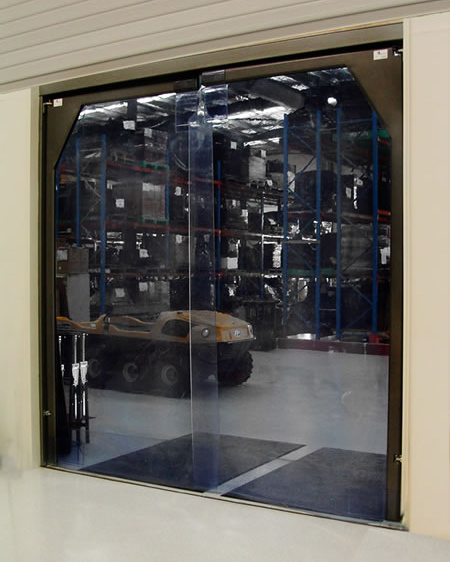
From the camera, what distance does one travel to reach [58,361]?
4531 millimetres

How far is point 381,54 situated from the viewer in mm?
3482

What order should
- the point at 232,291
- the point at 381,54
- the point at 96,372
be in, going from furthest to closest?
the point at 96,372 → the point at 232,291 → the point at 381,54

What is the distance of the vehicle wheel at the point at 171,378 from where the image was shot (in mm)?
4180

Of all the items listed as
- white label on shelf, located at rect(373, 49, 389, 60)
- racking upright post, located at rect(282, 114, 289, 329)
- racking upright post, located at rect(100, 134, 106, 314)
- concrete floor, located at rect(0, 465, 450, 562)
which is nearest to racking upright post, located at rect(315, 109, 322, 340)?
racking upright post, located at rect(282, 114, 289, 329)

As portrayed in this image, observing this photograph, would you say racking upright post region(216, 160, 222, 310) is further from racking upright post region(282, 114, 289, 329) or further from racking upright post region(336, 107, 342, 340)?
racking upright post region(336, 107, 342, 340)

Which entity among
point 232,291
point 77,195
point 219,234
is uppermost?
point 77,195

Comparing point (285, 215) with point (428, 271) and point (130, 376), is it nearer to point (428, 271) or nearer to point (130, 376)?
point (428, 271)

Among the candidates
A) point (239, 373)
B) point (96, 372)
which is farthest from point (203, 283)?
point (96, 372)

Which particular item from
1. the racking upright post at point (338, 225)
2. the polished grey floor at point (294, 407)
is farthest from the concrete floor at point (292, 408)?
the racking upright post at point (338, 225)

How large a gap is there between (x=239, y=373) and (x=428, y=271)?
4.27 feet

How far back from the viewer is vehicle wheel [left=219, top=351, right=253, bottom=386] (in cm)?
396

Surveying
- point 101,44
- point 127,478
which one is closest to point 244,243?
point 101,44

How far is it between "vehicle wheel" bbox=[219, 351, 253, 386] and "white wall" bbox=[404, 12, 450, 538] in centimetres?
99

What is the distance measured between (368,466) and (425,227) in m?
1.34
